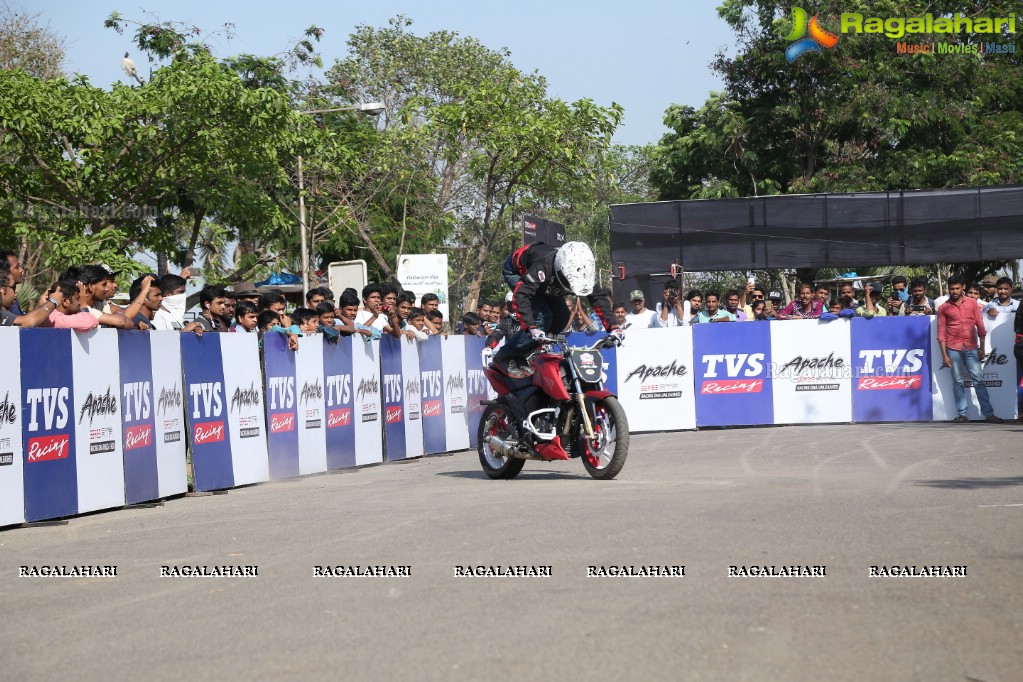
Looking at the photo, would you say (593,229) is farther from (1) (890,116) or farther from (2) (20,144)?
(2) (20,144)

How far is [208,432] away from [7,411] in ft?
9.21

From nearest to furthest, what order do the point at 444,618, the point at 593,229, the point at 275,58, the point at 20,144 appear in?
1. the point at 444,618
2. the point at 20,144
3. the point at 275,58
4. the point at 593,229

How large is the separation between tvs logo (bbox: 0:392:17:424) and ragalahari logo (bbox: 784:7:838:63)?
37220 millimetres

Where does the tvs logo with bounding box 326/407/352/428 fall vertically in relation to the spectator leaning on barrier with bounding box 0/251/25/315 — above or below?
below

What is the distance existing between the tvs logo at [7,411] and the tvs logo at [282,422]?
12.6 feet

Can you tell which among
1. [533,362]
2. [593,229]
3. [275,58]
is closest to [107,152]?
[275,58]

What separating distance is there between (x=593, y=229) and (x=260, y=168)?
142ft

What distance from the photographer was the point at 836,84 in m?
43.4

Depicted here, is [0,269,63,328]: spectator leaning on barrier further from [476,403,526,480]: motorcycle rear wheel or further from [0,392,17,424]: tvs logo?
[476,403,526,480]: motorcycle rear wheel

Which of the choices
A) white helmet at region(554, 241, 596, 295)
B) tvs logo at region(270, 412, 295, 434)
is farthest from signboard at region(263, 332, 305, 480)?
white helmet at region(554, 241, 596, 295)

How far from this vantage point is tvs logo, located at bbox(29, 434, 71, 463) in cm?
952

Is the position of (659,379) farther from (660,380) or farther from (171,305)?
(171,305)

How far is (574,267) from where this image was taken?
1062 cm

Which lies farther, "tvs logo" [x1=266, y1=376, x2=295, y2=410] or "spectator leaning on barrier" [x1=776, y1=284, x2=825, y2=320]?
"spectator leaning on barrier" [x1=776, y1=284, x2=825, y2=320]
